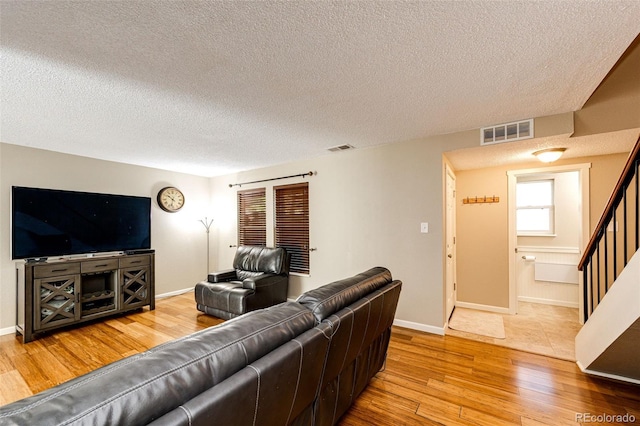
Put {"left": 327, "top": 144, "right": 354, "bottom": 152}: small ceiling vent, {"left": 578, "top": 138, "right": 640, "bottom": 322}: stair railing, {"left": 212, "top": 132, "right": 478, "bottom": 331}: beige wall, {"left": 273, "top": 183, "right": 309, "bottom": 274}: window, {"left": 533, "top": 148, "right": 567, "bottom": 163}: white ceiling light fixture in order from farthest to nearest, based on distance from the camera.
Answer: {"left": 273, "top": 183, "right": 309, "bottom": 274}: window
{"left": 327, "top": 144, "right": 354, "bottom": 152}: small ceiling vent
{"left": 212, "top": 132, "right": 478, "bottom": 331}: beige wall
{"left": 533, "top": 148, "right": 567, "bottom": 163}: white ceiling light fixture
{"left": 578, "top": 138, "right": 640, "bottom": 322}: stair railing

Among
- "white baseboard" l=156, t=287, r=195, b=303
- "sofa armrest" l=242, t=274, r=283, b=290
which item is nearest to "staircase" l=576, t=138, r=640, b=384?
"sofa armrest" l=242, t=274, r=283, b=290

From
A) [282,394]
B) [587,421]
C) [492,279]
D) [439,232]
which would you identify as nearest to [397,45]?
[282,394]

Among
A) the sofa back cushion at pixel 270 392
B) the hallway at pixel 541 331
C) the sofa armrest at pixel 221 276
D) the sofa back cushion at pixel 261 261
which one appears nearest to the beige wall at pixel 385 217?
the sofa back cushion at pixel 261 261

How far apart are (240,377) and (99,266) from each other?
3.78 metres

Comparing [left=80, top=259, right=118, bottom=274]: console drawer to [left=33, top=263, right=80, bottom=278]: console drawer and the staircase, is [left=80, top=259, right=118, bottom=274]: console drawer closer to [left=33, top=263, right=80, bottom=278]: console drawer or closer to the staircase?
[left=33, top=263, right=80, bottom=278]: console drawer

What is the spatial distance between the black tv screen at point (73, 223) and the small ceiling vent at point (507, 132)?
487 centimetres

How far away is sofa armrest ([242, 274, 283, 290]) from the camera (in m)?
3.55

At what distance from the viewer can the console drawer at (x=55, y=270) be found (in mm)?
3088

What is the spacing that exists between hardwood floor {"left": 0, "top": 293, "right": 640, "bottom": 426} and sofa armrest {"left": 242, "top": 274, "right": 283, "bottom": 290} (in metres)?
0.86

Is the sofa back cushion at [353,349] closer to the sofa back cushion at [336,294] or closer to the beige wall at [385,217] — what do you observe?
the sofa back cushion at [336,294]

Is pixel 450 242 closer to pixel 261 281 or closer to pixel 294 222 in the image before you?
pixel 294 222

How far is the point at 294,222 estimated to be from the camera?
4402mm

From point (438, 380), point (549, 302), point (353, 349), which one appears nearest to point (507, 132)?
point (438, 380)

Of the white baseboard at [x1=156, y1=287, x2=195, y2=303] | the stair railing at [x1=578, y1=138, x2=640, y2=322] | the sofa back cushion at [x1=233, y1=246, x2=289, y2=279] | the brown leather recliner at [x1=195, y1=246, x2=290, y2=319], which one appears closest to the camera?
the stair railing at [x1=578, y1=138, x2=640, y2=322]
